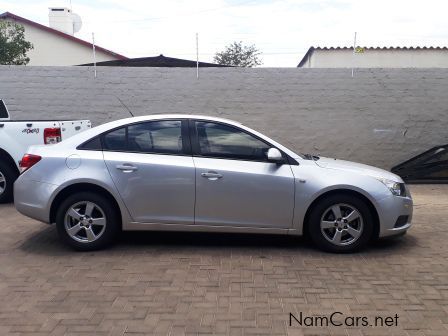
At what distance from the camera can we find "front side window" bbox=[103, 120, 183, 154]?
18.0ft

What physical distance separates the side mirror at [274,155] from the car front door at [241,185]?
0.20 ft

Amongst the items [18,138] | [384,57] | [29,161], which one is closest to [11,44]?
[18,138]

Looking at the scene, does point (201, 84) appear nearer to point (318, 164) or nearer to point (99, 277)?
point (318, 164)

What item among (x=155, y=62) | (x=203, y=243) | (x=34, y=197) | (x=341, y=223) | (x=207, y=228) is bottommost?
(x=203, y=243)

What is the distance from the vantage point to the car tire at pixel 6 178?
26.1 feet

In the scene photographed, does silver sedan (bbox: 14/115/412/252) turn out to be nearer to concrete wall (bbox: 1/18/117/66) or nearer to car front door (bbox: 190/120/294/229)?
car front door (bbox: 190/120/294/229)

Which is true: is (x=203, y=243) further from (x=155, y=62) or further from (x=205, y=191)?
(x=155, y=62)

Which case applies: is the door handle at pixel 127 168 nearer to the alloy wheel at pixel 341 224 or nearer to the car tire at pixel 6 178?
the alloy wheel at pixel 341 224

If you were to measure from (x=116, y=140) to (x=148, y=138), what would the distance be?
0.36 meters

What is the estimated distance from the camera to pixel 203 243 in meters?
5.78

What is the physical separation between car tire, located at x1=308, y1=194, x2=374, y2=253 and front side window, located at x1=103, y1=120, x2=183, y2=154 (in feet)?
5.56

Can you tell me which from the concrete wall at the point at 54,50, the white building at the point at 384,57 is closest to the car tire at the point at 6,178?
the white building at the point at 384,57

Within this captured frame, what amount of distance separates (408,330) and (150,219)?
2895 millimetres

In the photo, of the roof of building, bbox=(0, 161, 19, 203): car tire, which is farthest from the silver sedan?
the roof of building
